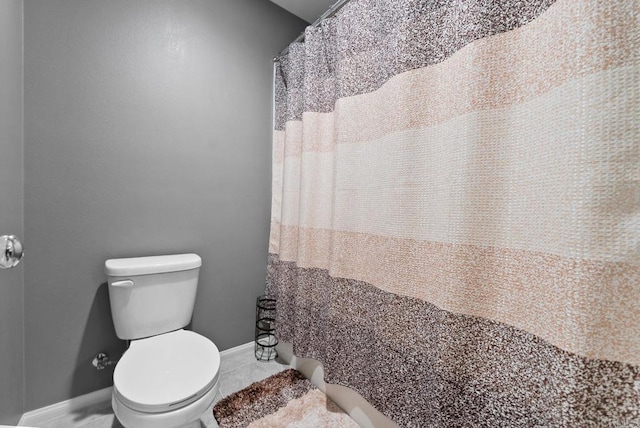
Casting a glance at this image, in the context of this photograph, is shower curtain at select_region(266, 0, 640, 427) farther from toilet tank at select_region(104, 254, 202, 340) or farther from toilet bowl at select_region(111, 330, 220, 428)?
toilet tank at select_region(104, 254, 202, 340)

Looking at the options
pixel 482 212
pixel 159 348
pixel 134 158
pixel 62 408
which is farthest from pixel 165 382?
pixel 482 212

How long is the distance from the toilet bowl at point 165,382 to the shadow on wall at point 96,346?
31cm

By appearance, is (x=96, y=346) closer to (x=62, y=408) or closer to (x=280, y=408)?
(x=62, y=408)

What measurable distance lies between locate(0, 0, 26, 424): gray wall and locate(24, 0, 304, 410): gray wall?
49 millimetres

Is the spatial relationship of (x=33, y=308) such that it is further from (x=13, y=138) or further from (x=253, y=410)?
(x=253, y=410)

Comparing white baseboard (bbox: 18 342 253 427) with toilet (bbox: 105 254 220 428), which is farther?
white baseboard (bbox: 18 342 253 427)

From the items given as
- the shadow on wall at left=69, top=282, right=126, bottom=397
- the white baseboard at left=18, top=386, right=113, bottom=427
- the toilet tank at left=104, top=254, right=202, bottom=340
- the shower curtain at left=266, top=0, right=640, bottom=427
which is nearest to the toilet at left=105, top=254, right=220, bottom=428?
the toilet tank at left=104, top=254, right=202, bottom=340

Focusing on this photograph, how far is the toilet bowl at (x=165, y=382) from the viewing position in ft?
2.61

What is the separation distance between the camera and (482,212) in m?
0.73

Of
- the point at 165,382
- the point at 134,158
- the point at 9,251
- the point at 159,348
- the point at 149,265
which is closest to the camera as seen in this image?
the point at 9,251

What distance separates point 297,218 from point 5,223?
3.96 feet

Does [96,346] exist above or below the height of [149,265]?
below

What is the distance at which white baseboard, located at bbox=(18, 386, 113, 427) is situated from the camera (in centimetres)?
109

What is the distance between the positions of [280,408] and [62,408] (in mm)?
1029
